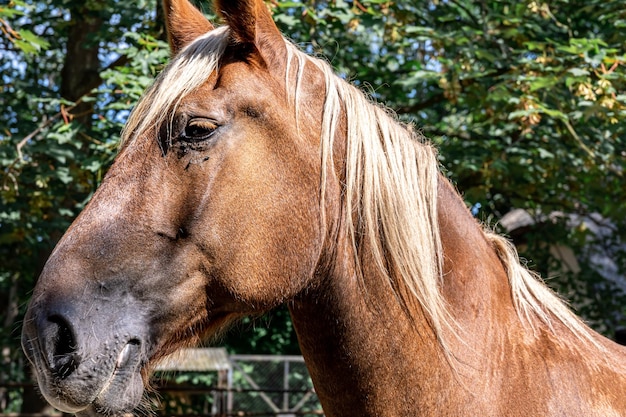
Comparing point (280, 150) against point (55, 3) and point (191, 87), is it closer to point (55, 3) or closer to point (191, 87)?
point (191, 87)

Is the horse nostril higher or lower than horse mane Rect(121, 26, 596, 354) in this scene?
lower

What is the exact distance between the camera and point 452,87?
5.02 metres

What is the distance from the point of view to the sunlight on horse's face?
5.82ft

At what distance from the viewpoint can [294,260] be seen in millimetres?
2016

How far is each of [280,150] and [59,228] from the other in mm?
4231

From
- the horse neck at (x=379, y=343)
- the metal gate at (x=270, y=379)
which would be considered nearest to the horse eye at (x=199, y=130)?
the horse neck at (x=379, y=343)

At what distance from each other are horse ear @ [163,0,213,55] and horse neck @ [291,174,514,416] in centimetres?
91

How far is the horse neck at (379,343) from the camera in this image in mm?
2023

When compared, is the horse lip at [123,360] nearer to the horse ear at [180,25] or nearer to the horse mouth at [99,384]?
the horse mouth at [99,384]

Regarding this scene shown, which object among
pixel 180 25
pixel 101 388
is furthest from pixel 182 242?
pixel 180 25

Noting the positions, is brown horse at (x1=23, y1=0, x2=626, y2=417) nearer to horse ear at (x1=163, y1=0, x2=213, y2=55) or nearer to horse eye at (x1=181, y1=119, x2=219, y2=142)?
horse eye at (x1=181, y1=119, x2=219, y2=142)

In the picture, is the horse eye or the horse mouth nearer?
the horse mouth

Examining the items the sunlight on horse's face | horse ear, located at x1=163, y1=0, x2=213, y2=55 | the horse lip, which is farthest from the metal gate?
the horse lip

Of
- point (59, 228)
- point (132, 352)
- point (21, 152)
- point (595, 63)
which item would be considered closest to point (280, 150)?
point (132, 352)
